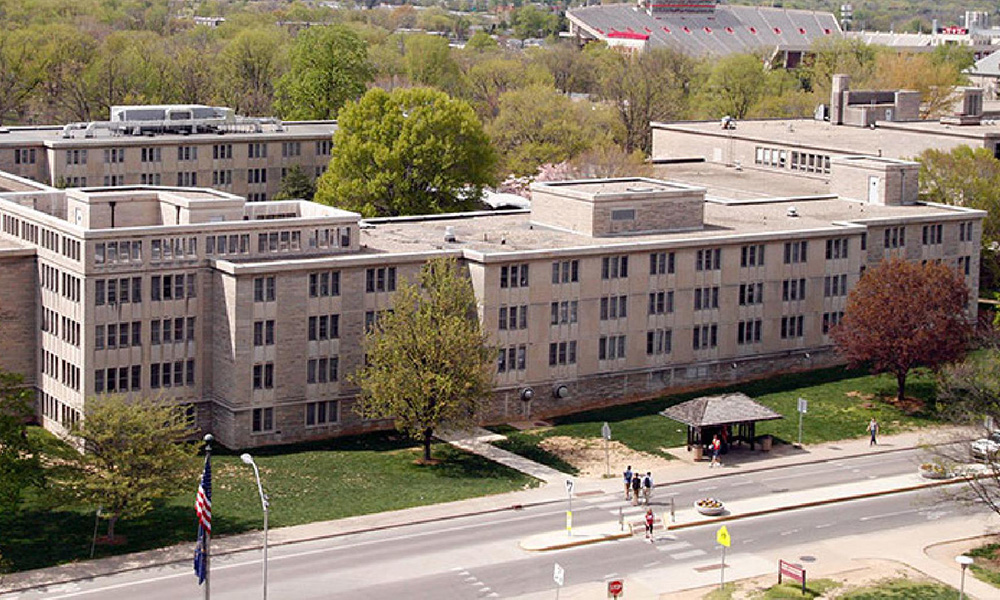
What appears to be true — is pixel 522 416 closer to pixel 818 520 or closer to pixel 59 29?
pixel 818 520

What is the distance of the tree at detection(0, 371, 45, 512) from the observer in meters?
67.1

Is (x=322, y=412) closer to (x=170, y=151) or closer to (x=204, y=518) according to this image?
(x=204, y=518)

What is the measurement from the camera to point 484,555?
228 feet

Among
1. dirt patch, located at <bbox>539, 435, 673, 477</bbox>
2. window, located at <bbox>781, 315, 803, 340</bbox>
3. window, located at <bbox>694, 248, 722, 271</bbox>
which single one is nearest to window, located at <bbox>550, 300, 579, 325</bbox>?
dirt patch, located at <bbox>539, 435, 673, 477</bbox>

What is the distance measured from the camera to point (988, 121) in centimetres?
14375

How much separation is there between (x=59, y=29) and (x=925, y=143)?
10613 cm

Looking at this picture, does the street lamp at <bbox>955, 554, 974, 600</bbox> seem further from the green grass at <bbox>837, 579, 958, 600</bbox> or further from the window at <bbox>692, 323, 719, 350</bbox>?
the window at <bbox>692, 323, 719, 350</bbox>

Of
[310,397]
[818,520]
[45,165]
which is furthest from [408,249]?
[45,165]

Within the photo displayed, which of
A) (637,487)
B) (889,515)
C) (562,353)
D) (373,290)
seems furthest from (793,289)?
(637,487)

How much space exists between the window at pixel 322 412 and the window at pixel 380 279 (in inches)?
231

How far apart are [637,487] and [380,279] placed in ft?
58.9

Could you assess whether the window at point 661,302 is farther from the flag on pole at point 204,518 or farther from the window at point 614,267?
the flag on pole at point 204,518

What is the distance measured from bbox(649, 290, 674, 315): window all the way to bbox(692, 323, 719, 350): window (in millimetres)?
2380

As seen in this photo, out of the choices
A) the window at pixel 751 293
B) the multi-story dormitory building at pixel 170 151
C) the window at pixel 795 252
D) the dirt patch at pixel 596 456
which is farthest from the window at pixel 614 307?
the multi-story dormitory building at pixel 170 151
